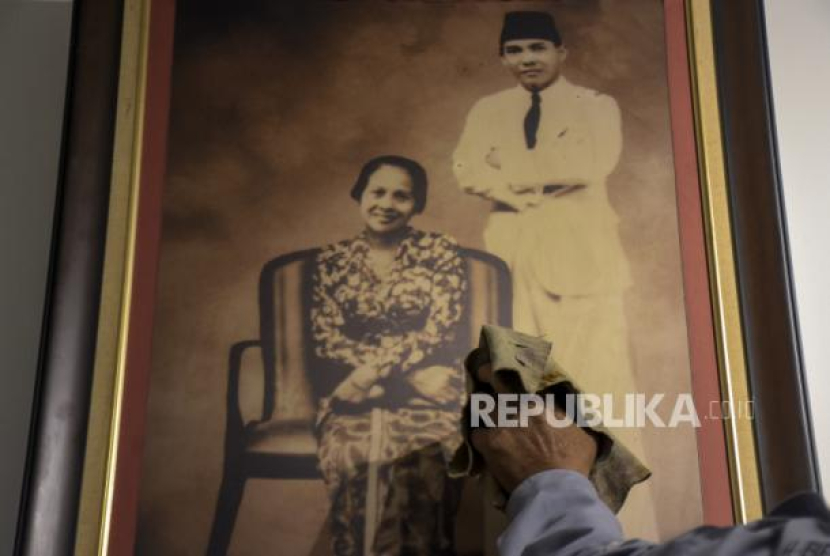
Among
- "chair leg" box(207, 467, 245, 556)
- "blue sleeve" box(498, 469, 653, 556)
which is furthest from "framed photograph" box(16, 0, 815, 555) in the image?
"blue sleeve" box(498, 469, 653, 556)

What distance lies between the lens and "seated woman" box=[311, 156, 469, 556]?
1.16 meters

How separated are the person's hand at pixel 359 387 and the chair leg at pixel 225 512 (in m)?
0.14

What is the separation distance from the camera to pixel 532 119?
1.33m

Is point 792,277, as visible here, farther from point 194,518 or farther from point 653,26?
point 194,518

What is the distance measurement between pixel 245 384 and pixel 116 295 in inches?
7.1

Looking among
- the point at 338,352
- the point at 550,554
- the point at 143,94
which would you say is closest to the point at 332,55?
the point at 143,94

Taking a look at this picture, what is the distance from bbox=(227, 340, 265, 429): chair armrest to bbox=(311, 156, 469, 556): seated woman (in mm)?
69

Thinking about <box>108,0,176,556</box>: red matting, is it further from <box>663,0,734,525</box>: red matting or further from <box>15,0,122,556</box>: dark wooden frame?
<box>663,0,734,525</box>: red matting

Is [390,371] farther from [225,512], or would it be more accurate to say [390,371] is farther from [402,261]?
[225,512]

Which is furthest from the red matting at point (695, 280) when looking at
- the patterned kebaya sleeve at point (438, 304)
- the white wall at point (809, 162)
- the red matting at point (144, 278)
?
the red matting at point (144, 278)

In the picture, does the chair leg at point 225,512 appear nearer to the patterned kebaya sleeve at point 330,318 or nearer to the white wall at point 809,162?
the patterned kebaya sleeve at point 330,318

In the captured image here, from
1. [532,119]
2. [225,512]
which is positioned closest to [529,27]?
[532,119]

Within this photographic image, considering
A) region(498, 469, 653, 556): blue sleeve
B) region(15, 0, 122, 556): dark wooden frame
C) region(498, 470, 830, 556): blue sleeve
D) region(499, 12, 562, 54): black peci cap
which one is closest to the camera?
region(498, 470, 830, 556): blue sleeve

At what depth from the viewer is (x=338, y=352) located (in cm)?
122
